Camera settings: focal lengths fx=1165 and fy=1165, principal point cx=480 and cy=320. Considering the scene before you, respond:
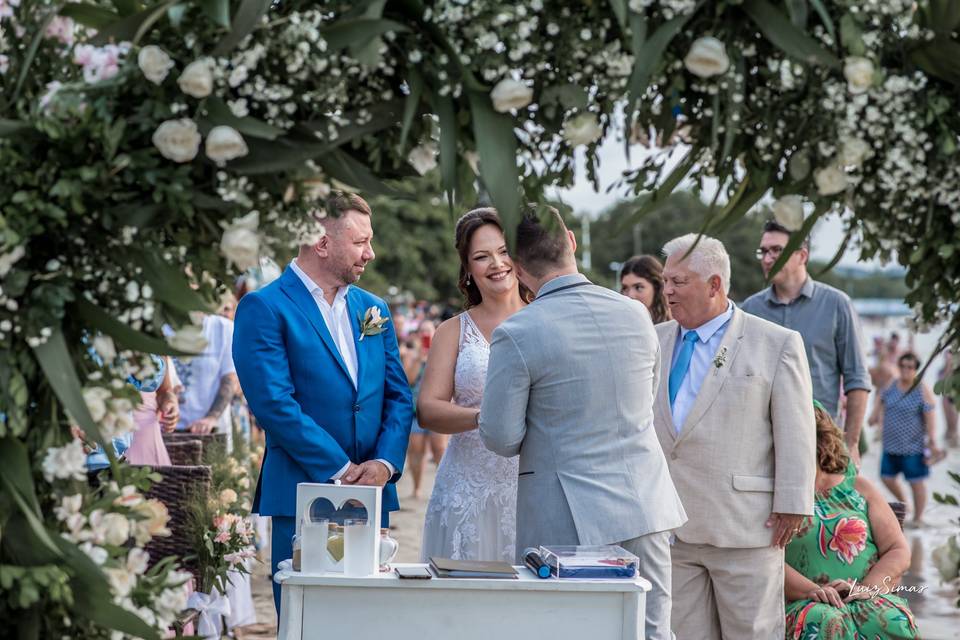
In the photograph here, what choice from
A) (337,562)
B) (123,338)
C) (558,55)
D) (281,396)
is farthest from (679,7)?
(281,396)

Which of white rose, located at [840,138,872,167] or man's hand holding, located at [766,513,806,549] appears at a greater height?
white rose, located at [840,138,872,167]

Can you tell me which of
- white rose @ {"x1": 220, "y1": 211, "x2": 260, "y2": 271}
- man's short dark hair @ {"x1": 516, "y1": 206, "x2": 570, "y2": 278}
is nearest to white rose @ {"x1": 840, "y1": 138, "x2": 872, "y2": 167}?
man's short dark hair @ {"x1": 516, "y1": 206, "x2": 570, "y2": 278}

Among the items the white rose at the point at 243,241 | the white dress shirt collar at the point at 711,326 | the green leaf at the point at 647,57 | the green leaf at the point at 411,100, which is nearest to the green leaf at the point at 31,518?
the white rose at the point at 243,241

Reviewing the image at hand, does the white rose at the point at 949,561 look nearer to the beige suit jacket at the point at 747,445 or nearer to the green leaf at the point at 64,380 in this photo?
the beige suit jacket at the point at 747,445

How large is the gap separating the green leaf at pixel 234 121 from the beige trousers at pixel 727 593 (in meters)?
2.85

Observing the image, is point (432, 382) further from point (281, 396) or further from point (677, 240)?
point (677, 240)

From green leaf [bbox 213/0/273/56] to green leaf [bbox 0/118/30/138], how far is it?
0.48 metres

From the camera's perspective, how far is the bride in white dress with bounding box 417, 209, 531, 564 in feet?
14.9

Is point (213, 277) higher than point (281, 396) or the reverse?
higher

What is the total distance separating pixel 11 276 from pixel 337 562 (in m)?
1.25

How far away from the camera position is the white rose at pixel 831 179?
2.75 metres

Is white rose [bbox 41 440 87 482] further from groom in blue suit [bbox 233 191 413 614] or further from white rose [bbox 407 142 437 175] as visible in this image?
groom in blue suit [bbox 233 191 413 614]

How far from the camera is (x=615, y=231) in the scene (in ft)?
8.84

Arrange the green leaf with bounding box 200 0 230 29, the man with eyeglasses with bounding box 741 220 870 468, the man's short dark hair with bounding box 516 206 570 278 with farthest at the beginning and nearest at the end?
the man with eyeglasses with bounding box 741 220 870 468
the man's short dark hair with bounding box 516 206 570 278
the green leaf with bounding box 200 0 230 29
